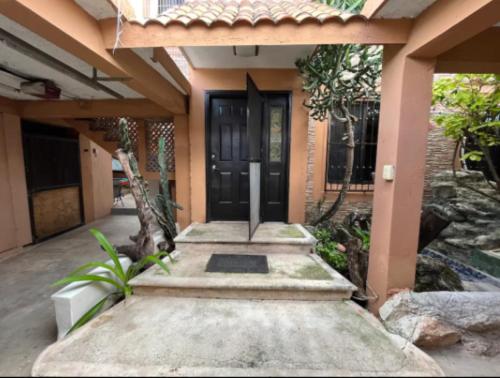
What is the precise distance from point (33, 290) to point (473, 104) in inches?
238

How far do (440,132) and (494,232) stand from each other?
84.7 inches

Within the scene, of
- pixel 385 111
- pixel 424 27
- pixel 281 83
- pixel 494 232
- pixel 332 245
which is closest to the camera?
pixel 424 27

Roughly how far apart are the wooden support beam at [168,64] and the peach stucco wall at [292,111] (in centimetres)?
37

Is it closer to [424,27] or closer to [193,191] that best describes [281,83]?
[424,27]

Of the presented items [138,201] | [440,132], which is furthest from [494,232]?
[138,201]

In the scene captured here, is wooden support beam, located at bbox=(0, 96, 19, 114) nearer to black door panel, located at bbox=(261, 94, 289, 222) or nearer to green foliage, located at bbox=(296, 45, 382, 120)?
black door panel, located at bbox=(261, 94, 289, 222)

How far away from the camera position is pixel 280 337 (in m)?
1.53

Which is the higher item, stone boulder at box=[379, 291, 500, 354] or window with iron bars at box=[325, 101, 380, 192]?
window with iron bars at box=[325, 101, 380, 192]

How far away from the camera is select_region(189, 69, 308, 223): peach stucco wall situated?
11.3ft

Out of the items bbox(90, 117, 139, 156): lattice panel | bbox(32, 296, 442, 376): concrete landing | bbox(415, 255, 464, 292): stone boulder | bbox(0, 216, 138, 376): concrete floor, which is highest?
bbox(90, 117, 139, 156): lattice panel

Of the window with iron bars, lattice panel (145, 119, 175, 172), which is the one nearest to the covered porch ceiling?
lattice panel (145, 119, 175, 172)

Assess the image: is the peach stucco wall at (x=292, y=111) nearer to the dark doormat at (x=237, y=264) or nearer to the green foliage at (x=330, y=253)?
the green foliage at (x=330, y=253)

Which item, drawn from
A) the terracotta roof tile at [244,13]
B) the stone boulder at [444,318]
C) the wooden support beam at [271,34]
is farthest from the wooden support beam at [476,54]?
the stone boulder at [444,318]

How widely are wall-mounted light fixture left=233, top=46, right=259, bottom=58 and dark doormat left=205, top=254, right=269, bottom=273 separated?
2.66m
